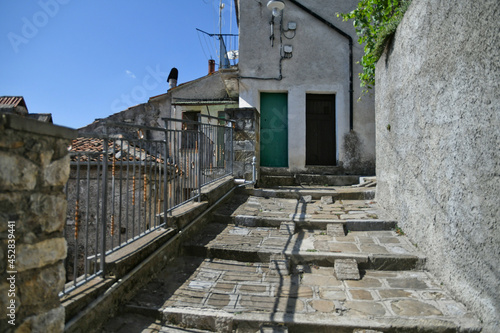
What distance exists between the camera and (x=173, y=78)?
14.5 meters

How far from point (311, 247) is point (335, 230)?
0.66 metres

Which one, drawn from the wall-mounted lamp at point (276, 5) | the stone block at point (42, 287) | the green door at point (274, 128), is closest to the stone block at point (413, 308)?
the stone block at point (42, 287)

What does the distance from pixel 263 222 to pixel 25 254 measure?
11.2 feet

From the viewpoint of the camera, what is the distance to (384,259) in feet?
11.9

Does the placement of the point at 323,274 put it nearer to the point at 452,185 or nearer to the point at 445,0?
the point at 452,185

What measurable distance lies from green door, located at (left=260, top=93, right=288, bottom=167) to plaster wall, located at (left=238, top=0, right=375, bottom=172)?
0.78 feet

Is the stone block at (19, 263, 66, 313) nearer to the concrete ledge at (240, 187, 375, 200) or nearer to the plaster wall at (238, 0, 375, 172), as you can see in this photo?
the concrete ledge at (240, 187, 375, 200)

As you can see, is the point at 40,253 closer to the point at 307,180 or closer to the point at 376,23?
the point at 376,23

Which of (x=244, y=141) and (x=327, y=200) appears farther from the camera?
(x=244, y=141)

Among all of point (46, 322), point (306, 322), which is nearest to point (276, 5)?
point (306, 322)

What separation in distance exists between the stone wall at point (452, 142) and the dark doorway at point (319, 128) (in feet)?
15.0

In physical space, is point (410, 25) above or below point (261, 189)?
above

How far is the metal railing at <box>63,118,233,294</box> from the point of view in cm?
272

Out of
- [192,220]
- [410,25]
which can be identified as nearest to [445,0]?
[410,25]
